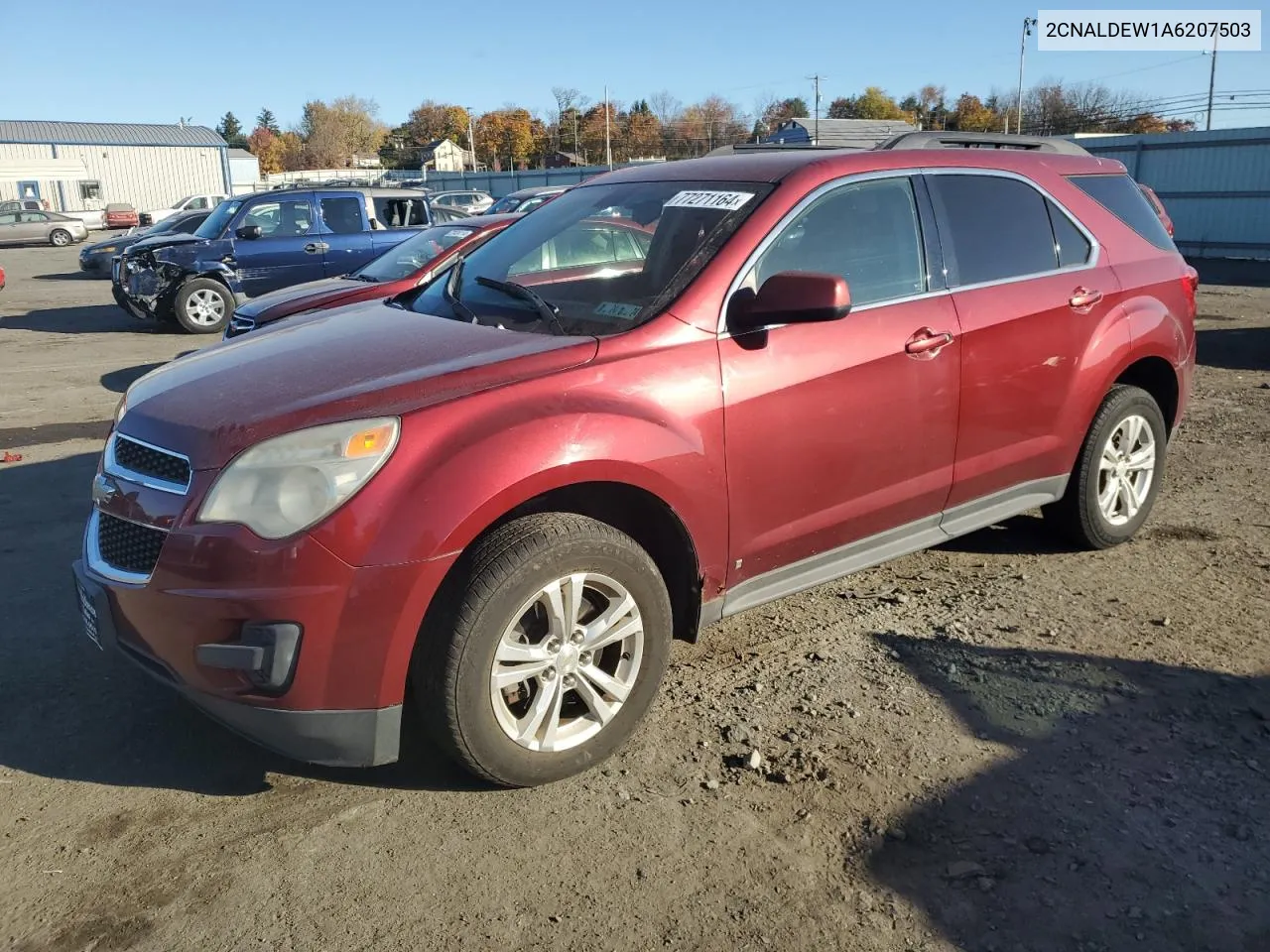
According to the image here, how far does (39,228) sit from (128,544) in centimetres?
4245

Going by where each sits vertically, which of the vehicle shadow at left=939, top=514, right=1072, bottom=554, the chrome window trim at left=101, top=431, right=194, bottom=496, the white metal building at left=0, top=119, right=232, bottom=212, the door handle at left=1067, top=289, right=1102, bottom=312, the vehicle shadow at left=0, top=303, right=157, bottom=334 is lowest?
the vehicle shadow at left=939, top=514, right=1072, bottom=554

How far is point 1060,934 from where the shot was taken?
2.45 metres

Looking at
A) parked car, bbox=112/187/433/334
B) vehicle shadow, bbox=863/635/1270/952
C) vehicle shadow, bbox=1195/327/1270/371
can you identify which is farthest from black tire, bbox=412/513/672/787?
parked car, bbox=112/187/433/334

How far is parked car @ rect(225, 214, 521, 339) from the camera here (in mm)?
7977

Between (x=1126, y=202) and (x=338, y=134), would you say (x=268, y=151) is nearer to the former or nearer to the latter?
(x=338, y=134)

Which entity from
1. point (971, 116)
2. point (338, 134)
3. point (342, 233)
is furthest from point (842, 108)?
point (342, 233)

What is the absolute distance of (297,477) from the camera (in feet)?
8.83

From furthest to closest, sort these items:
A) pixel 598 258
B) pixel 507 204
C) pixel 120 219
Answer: pixel 120 219, pixel 507 204, pixel 598 258

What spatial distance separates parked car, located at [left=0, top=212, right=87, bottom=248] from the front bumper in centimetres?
4230

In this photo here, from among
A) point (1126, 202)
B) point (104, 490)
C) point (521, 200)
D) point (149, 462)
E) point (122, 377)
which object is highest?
point (521, 200)

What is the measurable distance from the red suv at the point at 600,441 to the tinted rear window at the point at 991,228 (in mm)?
14

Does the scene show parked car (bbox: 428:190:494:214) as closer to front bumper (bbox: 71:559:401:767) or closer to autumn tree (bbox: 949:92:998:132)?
front bumper (bbox: 71:559:401:767)

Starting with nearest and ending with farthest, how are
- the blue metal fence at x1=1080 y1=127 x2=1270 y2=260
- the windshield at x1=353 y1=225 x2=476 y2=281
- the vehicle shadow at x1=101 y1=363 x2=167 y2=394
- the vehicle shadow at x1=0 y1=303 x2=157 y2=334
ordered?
the windshield at x1=353 y1=225 x2=476 y2=281, the vehicle shadow at x1=101 y1=363 x2=167 y2=394, the vehicle shadow at x1=0 y1=303 x2=157 y2=334, the blue metal fence at x1=1080 y1=127 x2=1270 y2=260

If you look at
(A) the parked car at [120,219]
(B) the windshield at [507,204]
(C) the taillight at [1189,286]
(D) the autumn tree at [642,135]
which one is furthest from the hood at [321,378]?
(D) the autumn tree at [642,135]
